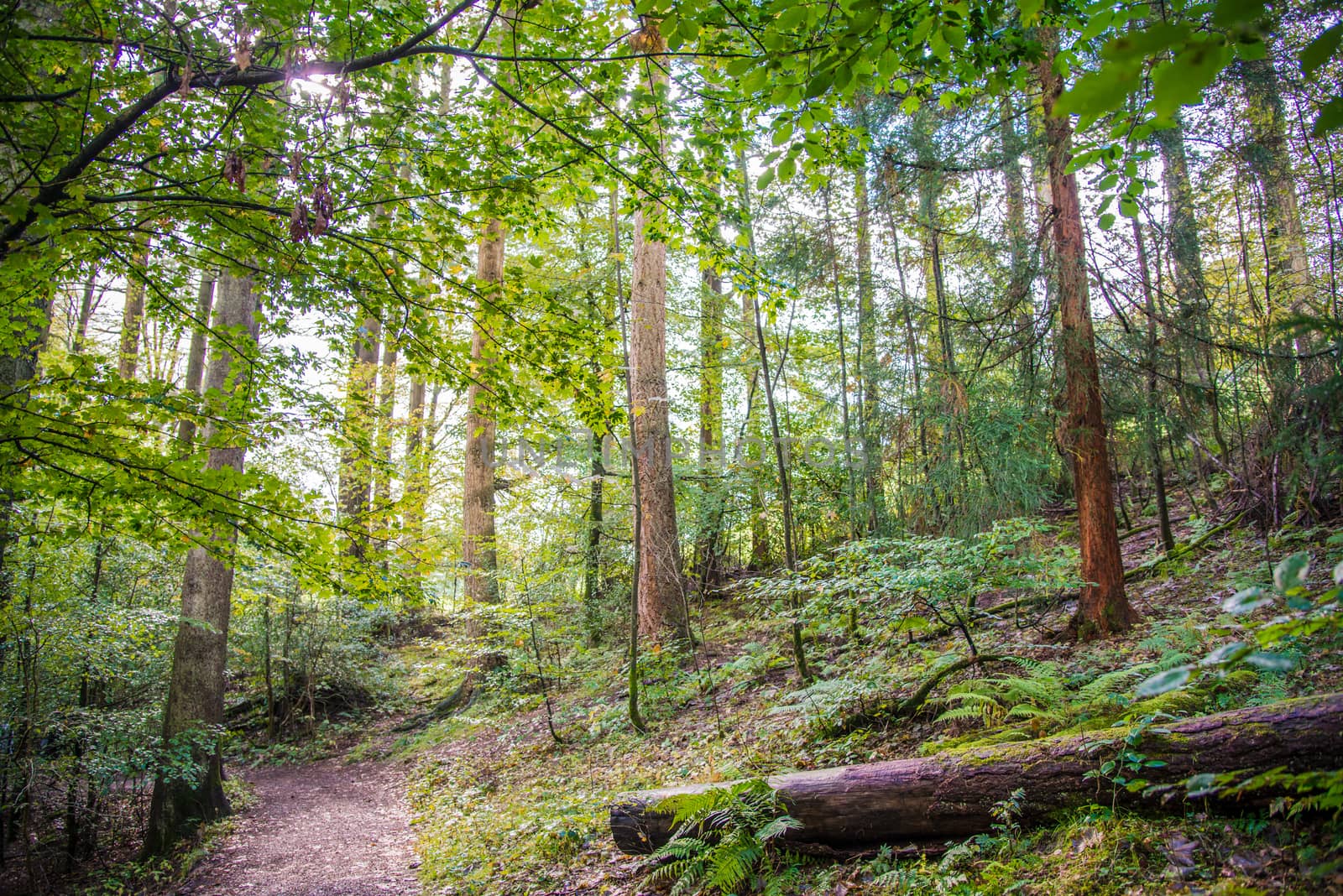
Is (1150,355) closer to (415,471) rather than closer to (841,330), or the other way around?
(841,330)

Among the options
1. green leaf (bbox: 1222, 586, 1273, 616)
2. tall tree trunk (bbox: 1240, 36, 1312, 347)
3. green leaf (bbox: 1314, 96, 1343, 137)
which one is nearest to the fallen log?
green leaf (bbox: 1222, 586, 1273, 616)

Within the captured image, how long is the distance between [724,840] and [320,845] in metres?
5.53

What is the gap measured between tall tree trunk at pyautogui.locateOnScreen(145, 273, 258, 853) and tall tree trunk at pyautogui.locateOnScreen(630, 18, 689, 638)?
482 cm

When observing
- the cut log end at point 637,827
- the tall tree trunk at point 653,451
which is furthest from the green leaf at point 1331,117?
the tall tree trunk at point 653,451

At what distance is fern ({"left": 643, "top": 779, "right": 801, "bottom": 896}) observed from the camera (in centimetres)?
363

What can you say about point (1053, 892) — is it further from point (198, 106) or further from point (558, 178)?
point (198, 106)

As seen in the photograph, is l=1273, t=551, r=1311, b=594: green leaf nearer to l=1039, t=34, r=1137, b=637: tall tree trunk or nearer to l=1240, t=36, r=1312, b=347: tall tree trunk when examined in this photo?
l=1039, t=34, r=1137, b=637: tall tree trunk

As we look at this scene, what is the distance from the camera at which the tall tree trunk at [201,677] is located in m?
7.11

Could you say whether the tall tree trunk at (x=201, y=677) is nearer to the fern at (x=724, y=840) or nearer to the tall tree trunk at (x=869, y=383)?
the fern at (x=724, y=840)

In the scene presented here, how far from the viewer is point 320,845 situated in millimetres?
6992

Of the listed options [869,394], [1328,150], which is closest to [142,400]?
[869,394]

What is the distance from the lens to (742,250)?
5.00 m

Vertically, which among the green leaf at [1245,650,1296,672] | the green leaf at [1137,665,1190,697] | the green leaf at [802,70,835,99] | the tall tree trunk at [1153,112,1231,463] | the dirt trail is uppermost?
the tall tree trunk at [1153,112,1231,463]

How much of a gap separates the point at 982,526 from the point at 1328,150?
166 inches
